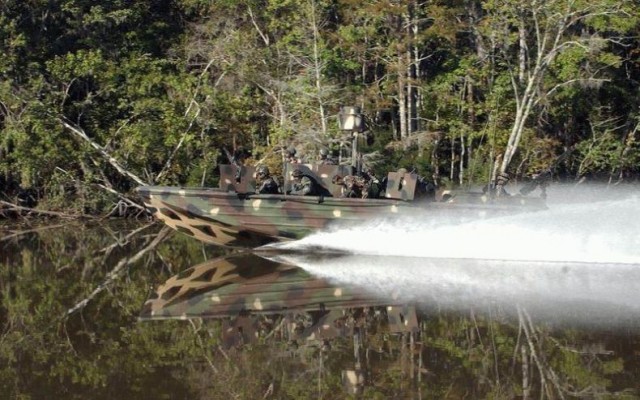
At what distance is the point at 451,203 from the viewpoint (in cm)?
1600

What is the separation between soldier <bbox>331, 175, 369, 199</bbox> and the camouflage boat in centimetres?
11

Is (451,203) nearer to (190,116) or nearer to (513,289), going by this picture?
(513,289)

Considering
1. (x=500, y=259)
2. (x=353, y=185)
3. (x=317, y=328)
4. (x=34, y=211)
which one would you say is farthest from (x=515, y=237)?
(x=34, y=211)

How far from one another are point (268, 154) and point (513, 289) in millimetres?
11580

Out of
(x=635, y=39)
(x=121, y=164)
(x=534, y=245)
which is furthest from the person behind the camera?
(x=635, y=39)

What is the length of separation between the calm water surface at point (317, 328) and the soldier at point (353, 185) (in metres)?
1.01

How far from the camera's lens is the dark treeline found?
77.5 feet

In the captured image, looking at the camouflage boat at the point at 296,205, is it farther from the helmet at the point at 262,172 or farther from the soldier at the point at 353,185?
the helmet at the point at 262,172

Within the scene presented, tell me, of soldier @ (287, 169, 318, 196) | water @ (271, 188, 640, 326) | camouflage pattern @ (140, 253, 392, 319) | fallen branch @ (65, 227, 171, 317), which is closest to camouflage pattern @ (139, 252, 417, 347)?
camouflage pattern @ (140, 253, 392, 319)

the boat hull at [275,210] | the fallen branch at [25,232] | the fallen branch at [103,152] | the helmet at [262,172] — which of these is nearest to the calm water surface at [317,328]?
the boat hull at [275,210]

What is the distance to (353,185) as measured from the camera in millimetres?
16312

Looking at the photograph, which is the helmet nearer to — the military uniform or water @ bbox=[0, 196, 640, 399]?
the military uniform

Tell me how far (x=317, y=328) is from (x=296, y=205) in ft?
17.6

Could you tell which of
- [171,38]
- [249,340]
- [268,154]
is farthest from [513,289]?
[171,38]
